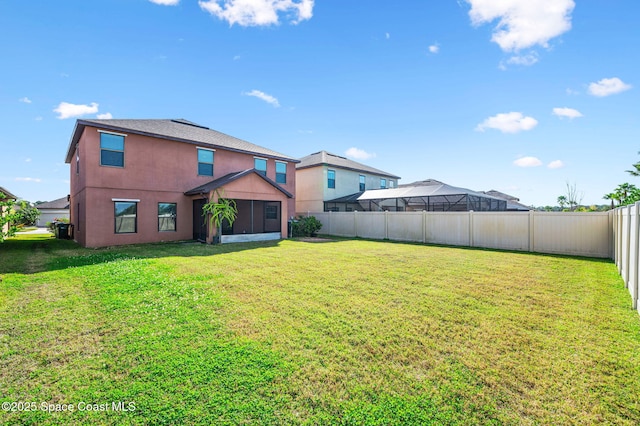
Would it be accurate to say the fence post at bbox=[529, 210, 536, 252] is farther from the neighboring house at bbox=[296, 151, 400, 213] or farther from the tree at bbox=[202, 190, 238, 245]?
the neighboring house at bbox=[296, 151, 400, 213]

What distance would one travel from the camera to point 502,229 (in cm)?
1240

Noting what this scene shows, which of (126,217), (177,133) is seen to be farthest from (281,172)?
(126,217)

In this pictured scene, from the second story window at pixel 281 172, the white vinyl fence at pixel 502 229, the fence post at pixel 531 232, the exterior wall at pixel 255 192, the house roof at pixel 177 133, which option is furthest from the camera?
the second story window at pixel 281 172

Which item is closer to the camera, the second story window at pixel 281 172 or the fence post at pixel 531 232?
the fence post at pixel 531 232

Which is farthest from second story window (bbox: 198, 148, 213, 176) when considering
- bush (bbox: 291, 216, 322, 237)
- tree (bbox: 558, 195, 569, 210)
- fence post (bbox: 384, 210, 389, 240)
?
tree (bbox: 558, 195, 569, 210)

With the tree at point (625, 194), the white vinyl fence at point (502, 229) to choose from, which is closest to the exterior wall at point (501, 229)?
the white vinyl fence at point (502, 229)

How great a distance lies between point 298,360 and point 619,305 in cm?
583

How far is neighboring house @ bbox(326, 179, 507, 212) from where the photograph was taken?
19328mm

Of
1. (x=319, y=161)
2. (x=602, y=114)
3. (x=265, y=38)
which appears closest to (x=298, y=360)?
(x=265, y=38)

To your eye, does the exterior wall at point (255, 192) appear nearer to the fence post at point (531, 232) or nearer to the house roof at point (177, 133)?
the house roof at point (177, 133)

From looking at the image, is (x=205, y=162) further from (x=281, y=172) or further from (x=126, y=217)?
(x=281, y=172)

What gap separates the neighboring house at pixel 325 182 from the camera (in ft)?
79.5

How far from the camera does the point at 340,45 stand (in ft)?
44.6

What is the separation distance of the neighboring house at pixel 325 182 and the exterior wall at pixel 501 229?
6.54 metres
